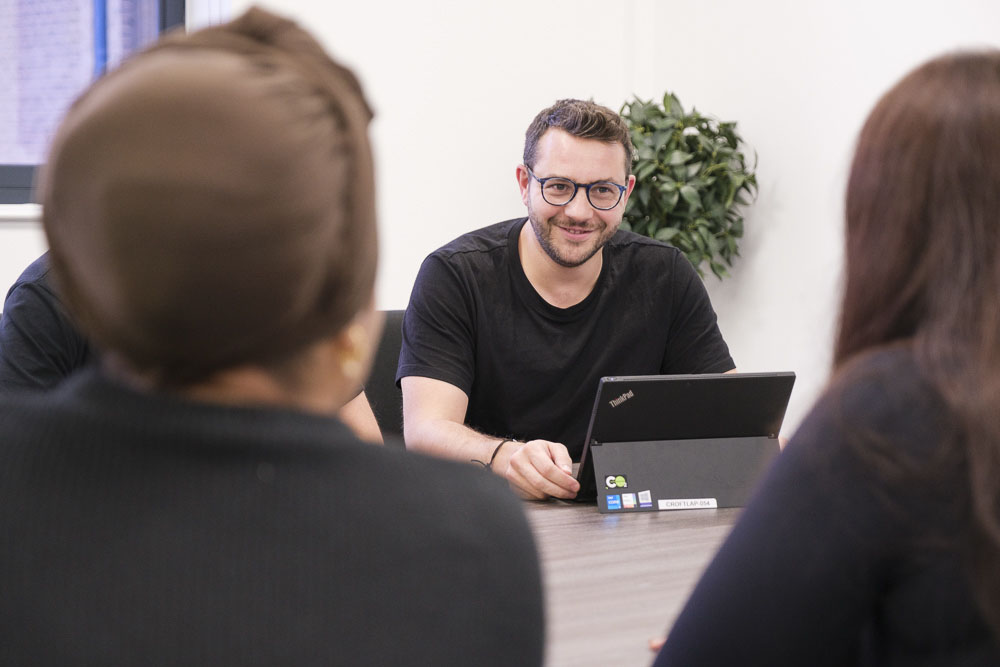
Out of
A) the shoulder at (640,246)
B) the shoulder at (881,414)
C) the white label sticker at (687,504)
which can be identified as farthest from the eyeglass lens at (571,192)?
the shoulder at (881,414)

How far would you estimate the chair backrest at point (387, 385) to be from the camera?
246 centimetres

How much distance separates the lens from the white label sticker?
1.71 metres

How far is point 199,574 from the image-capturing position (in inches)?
23.5

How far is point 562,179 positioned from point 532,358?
1.44 ft

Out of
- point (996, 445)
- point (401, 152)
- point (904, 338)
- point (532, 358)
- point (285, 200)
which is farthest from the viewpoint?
point (401, 152)

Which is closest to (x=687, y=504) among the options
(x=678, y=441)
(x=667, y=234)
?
(x=678, y=441)

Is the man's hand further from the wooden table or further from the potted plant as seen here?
the potted plant

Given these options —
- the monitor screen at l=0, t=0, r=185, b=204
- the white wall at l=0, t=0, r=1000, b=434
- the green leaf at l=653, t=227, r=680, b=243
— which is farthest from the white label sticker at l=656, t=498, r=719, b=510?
the monitor screen at l=0, t=0, r=185, b=204

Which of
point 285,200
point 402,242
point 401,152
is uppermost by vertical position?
point 285,200

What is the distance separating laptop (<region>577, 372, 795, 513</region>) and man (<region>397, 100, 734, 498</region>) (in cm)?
58

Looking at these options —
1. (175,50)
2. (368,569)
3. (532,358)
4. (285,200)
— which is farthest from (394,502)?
(532,358)

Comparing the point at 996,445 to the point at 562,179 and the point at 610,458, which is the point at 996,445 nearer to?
the point at 610,458

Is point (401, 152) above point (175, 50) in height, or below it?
below

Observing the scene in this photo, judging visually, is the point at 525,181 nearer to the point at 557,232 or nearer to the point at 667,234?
the point at 557,232
